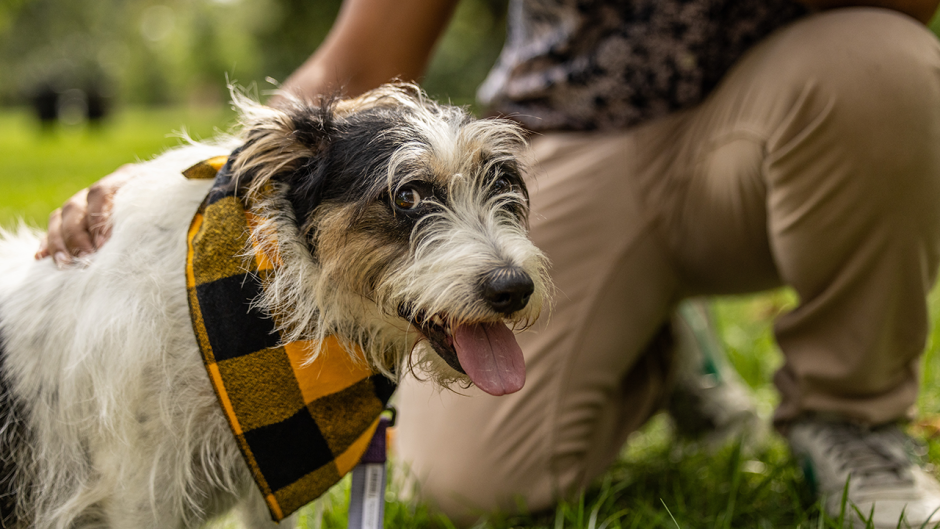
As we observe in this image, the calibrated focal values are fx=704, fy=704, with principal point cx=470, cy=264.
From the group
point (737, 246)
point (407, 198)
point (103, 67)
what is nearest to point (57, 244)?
point (407, 198)

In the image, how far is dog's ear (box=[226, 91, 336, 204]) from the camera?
5.01 ft

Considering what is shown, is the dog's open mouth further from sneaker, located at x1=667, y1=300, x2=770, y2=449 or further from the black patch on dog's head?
sneaker, located at x1=667, y1=300, x2=770, y2=449

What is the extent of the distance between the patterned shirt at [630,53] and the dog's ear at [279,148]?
4.09 feet

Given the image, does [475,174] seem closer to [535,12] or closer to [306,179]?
[306,179]

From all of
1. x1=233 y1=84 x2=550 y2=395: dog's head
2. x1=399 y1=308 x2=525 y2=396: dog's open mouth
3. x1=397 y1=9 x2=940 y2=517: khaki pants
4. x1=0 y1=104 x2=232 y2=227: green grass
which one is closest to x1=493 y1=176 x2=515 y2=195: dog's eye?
x1=233 y1=84 x2=550 y2=395: dog's head

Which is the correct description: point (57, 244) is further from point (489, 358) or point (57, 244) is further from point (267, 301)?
point (489, 358)

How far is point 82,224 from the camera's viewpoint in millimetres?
1719

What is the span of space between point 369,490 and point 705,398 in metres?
1.65

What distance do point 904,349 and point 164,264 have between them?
216 cm

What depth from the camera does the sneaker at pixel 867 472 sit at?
6.52ft

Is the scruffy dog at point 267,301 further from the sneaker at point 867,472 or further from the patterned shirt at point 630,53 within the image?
the sneaker at point 867,472

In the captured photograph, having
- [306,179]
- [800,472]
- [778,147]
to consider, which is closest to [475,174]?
[306,179]

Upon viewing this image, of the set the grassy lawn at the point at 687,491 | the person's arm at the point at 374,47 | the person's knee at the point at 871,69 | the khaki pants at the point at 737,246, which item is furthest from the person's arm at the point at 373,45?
the person's knee at the point at 871,69

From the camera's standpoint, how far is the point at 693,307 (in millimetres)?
3324
